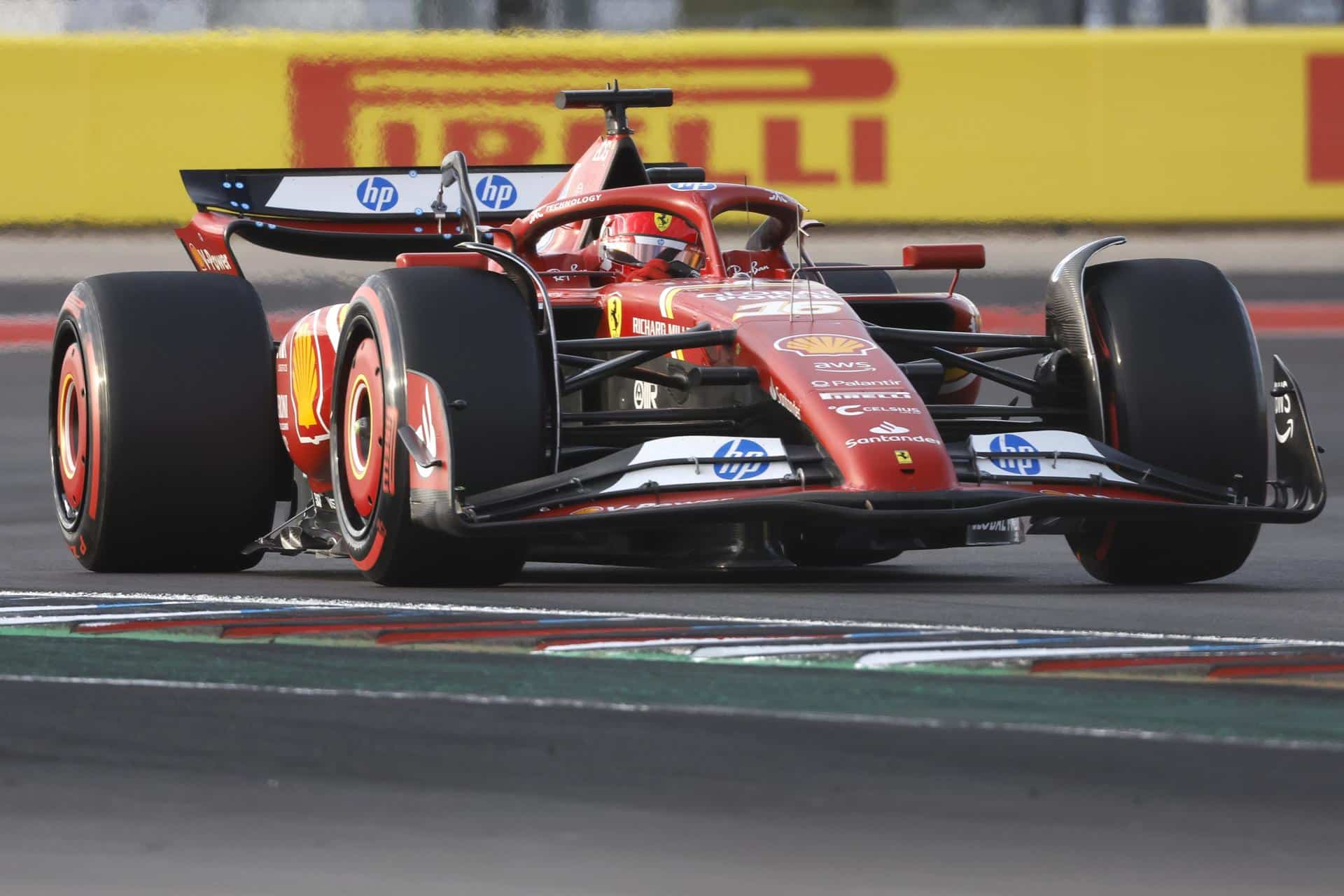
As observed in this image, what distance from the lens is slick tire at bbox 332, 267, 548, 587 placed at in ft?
24.7

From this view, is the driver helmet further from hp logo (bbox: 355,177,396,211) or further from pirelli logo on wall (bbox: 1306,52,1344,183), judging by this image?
pirelli logo on wall (bbox: 1306,52,1344,183)

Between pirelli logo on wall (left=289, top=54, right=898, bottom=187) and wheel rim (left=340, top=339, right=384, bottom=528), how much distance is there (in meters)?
10.8

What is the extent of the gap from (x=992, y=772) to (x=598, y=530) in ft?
9.29

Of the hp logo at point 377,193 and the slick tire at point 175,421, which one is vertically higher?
the hp logo at point 377,193

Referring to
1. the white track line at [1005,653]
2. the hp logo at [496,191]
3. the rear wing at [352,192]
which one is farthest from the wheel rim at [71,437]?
the white track line at [1005,653]

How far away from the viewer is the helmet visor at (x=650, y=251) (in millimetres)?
9180

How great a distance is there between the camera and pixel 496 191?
10.9 m

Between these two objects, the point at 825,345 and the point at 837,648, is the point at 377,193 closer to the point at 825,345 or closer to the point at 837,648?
the point at 825,345

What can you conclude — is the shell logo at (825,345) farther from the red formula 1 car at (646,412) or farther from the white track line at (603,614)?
the white track line at (603,614)

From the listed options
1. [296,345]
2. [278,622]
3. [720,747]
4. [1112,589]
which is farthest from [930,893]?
[296,345]

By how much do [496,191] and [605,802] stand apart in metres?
6.65

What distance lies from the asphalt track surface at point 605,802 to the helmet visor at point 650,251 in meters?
3.32

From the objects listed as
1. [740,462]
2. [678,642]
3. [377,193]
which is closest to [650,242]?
[377,193]

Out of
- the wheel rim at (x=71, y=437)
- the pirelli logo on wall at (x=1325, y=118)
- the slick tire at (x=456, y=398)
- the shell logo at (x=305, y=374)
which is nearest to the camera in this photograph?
the slick tire at (x=456, y=398)
